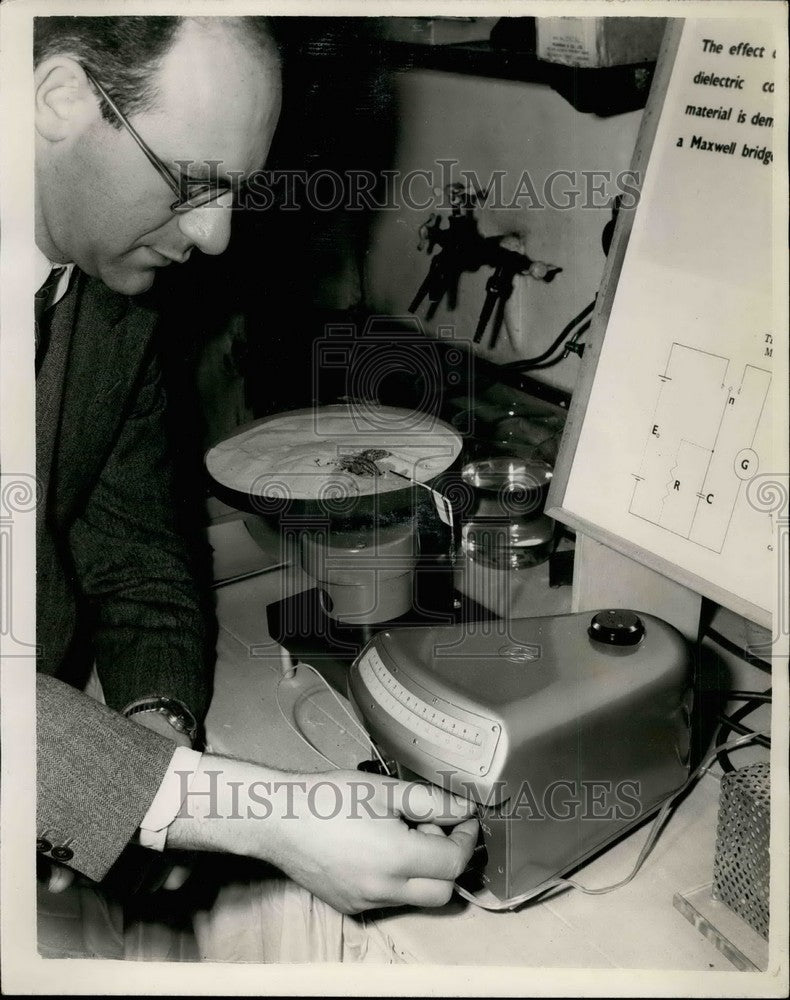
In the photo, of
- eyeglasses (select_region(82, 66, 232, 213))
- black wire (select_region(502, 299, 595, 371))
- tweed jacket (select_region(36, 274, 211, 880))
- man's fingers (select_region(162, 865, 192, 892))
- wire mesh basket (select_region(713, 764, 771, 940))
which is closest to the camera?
wire mesh basket (select_region(713, 764, 771, 940))

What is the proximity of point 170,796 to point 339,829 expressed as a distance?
0.49 ft

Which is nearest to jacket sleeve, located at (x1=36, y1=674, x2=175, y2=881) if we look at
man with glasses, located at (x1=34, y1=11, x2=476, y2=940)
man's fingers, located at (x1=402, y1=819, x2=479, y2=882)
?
man with glasses, located at (x1=34, y1=11, x2=476, y2=940)

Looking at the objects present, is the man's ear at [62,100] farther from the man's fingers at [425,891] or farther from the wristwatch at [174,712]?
the man's fingers at [425,891]

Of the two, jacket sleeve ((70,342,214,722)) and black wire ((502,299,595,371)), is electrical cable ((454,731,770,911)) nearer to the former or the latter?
jacket sleeve ((70,342,214,722))

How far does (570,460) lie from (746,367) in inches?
7.8

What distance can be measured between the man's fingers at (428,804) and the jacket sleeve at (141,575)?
0.33 metres

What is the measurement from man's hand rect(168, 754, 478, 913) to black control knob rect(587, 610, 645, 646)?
0.18 metres

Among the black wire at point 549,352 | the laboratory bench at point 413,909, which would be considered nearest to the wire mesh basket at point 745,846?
the laboratory bench at point 413,909

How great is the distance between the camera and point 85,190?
83cm

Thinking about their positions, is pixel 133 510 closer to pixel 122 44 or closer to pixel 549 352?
pixel 122 44

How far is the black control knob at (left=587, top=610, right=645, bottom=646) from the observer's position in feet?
2.37

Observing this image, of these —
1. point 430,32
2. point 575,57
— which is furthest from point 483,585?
point 430,32

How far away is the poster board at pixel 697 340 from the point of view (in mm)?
651

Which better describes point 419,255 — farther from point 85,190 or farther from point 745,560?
point 745,560
